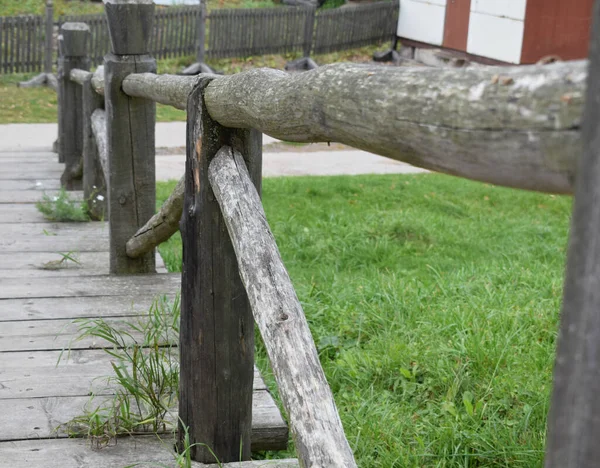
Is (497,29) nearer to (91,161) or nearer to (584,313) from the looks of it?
(91,161)

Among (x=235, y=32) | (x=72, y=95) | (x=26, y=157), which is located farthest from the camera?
(x=235, y=32)

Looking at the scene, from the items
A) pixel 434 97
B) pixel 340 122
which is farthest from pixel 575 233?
pixel 340 122

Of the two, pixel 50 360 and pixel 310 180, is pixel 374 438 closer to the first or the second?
pixel 50 360

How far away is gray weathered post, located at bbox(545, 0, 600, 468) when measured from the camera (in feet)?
2.69

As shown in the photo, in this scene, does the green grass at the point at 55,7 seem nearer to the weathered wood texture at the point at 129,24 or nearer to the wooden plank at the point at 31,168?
the wooden plank at the point at 31,168

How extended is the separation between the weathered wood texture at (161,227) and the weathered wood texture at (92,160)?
1147 millimetres

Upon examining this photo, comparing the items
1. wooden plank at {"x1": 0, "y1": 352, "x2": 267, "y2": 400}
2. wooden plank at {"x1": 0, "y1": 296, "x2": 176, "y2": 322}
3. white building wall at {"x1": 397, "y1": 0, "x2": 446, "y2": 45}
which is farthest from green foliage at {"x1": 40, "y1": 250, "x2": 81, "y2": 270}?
white building wall at {"x1": 397, "y1": 0, "x2": 446, "y2": 45}

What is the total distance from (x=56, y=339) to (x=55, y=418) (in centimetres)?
68

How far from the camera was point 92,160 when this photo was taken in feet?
17.5

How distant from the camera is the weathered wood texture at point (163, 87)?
103 inches

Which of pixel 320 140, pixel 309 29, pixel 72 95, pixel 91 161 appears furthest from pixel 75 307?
pixel 309 29

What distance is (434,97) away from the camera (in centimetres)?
117

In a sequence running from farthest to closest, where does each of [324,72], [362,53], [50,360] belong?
1. [362,53]
2. [50,360]
3. [324,72]

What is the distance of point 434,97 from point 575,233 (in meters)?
0.38
